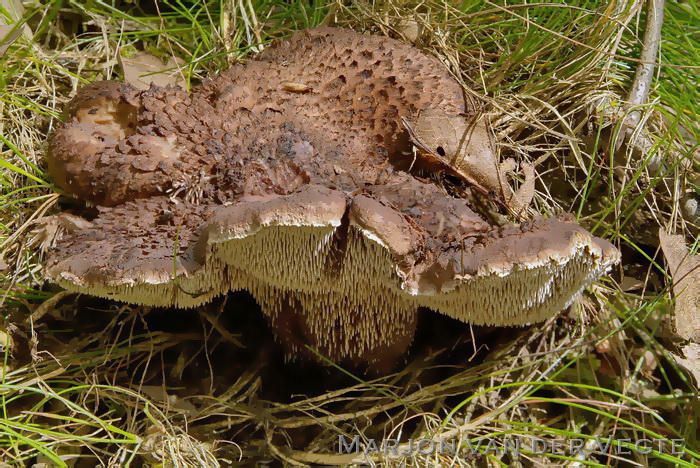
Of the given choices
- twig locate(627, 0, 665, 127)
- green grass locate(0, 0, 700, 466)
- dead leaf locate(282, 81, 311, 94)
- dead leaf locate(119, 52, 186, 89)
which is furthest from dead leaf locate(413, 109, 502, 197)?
dead leaf locate(119, 52, 186, 89)

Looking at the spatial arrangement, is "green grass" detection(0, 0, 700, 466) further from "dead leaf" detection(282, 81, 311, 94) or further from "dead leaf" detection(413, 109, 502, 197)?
"dead leaf" detection(282, 81, 311, 94)

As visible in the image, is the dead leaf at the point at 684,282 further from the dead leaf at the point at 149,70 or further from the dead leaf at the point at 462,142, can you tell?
the dead leaf at the point at 149,70

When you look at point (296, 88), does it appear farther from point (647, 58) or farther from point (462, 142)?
point (647, 58)

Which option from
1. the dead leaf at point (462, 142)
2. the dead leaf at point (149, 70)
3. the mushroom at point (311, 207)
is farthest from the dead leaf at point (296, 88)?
the dead leaf at point (149, 70)

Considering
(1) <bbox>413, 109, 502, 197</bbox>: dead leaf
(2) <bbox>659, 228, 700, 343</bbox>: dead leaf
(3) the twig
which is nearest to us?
(2) <bbox>659, 228, 700, 343</bbox>: dead leaf

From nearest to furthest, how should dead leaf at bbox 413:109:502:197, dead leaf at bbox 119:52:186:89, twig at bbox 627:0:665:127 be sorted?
dead leaf at bbox 413:109:502:197 → twig at bbox 627:0:665:127 → dead leaf at bbox 119:52:186:89
